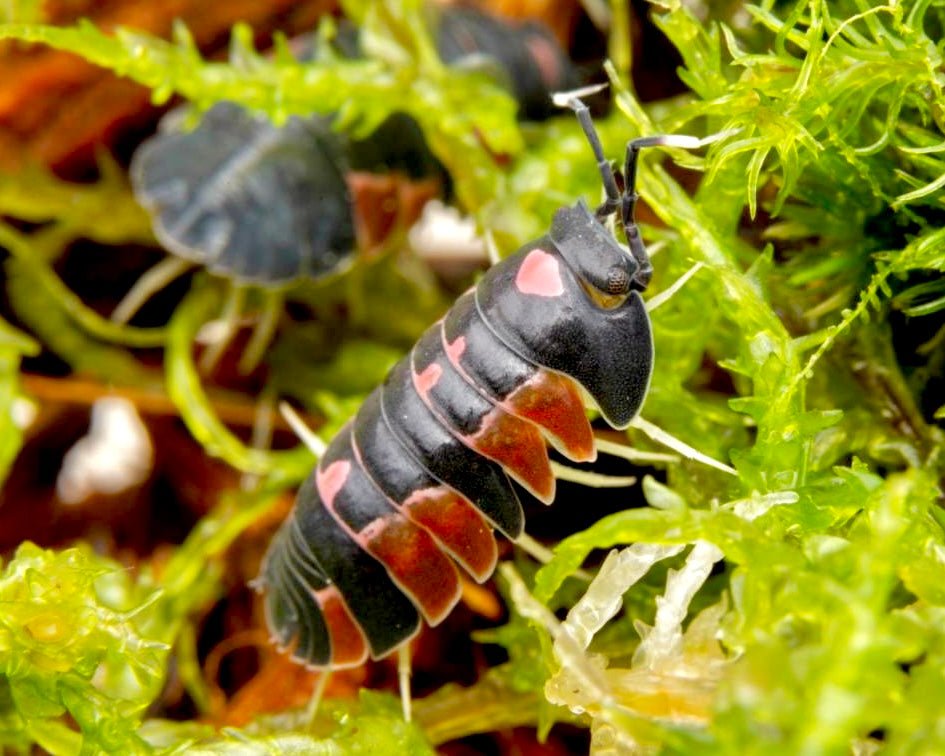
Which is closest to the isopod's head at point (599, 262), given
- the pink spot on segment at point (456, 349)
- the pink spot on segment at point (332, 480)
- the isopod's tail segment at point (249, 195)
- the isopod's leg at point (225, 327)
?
the pink spot on segment at point (456, 349)

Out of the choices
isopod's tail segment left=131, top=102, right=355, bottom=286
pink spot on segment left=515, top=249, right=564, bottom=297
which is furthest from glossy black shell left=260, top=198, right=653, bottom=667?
isopod's tail segment left=131, top=102, right=355, bottom=286

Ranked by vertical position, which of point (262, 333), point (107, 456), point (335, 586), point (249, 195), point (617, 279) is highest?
point (617, 279)

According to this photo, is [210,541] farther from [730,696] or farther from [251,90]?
[730,696]

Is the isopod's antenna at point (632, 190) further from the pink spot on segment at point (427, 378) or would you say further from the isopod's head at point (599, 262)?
the pink spot on segment at point (427, 378)

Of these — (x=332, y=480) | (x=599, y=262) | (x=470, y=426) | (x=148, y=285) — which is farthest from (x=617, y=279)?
(x=148, y=285)

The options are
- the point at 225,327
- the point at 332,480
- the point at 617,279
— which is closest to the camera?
the point at 617,279

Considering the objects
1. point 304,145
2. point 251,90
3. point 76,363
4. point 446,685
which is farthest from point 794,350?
point 76,363

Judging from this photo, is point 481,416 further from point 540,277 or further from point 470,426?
point 540,277
